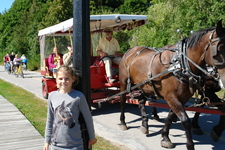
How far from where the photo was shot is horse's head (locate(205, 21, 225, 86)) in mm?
3576

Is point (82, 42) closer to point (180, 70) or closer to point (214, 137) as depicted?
point (180, 70)

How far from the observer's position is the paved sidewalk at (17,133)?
4658mm

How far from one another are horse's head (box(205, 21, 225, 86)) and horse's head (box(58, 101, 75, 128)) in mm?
2236

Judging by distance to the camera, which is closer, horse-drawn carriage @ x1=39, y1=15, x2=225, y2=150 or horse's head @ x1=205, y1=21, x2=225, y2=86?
horse's head @ x1=205, y1=21, x2=225, y2=86

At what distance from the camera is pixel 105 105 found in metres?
8.47

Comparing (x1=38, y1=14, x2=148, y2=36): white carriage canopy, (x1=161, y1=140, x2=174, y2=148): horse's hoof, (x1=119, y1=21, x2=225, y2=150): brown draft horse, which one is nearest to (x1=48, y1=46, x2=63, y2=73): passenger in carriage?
(x1=38, y1=14, x2=148, y2=36): white carriage canopy

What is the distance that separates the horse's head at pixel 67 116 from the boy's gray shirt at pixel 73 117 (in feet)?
0.07

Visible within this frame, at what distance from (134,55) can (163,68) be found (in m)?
1.45

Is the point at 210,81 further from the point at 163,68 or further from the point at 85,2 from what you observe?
the point at 85,2

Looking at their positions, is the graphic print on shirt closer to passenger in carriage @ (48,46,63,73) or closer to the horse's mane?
the horse's mane

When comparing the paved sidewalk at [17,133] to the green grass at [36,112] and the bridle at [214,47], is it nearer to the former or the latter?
the green grass at [36,112]

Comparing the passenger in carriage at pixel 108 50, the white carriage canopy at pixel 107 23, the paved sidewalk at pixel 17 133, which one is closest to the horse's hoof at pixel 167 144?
the paved sidewalk at pixel 17 133

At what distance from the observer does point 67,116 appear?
263cm

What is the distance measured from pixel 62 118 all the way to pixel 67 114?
0.23 ft
